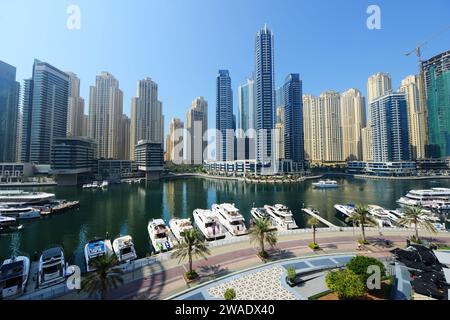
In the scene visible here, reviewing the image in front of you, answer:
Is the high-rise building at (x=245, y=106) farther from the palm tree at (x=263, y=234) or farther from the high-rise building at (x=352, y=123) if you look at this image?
the palm tree at (x=263, y=234)

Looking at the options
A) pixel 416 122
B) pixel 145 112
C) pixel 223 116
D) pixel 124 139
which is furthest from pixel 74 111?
pixel 416 122

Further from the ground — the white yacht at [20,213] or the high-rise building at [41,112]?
the high-rise building at [41,112]

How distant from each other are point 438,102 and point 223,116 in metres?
135

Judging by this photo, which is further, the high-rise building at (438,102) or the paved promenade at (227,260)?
the high-rise building at (438,102)

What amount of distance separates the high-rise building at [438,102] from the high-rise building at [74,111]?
228 m

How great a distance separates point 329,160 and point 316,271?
170 metres

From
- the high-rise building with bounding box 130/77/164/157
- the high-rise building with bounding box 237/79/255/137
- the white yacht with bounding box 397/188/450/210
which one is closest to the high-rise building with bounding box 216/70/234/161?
the high-rise building with bounding box 237/79/255/137

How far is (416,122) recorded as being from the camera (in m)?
146

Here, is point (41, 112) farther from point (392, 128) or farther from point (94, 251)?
point (392, 128)

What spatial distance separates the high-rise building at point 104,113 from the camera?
429 feet

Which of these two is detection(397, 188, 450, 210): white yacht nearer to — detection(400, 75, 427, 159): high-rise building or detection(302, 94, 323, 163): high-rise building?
detection(302, 94, 323, 163): high-rise building

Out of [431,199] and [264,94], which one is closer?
[431,199]

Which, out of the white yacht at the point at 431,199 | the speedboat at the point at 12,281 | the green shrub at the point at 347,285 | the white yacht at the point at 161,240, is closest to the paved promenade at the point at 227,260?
the speedboat at the point at 12,281
